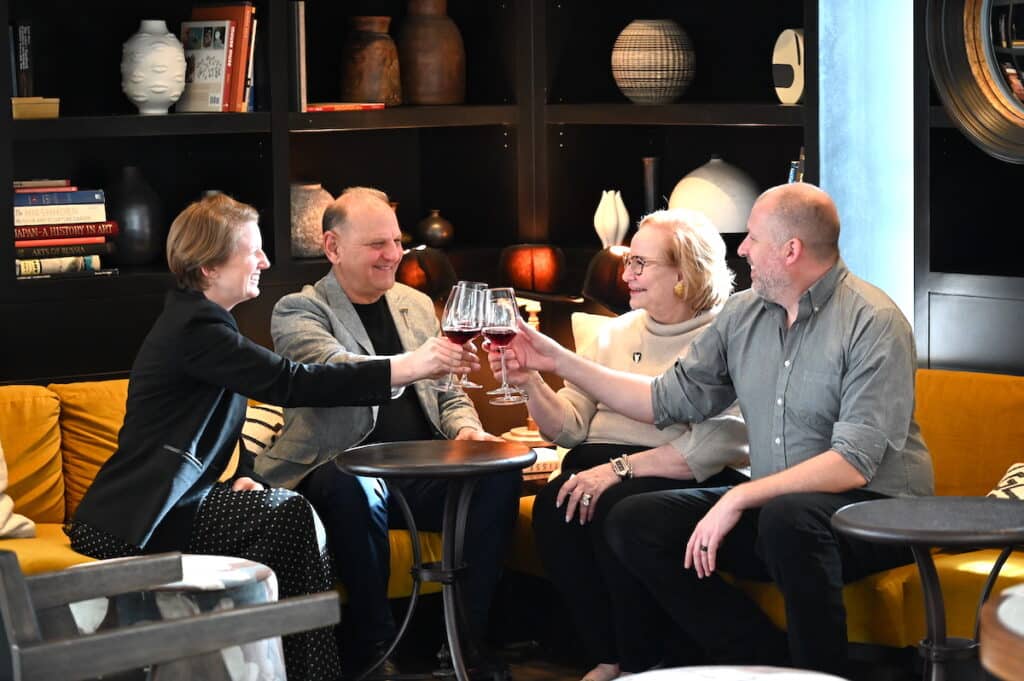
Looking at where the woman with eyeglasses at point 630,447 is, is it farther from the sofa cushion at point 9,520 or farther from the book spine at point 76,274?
the book spine at point 76,274

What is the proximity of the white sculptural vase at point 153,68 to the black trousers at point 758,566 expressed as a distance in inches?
75.0

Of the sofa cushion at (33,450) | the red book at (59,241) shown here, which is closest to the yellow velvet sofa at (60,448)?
the sofa cushion at (33,450)

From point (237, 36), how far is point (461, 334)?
163 cm

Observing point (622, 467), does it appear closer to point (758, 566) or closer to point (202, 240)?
point (758, 566)

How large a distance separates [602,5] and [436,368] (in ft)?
6.52

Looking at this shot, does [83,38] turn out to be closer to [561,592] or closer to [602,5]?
[602,5]

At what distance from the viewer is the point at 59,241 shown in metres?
4.52

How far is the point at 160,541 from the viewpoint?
3.67 m

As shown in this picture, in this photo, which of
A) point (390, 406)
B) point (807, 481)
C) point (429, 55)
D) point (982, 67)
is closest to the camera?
point (807, 481)

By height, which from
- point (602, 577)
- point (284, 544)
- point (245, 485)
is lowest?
point (602, 577)

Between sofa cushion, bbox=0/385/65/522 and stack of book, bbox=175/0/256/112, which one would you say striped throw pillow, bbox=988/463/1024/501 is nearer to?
sofa cushion, bbox=0/385/65/522

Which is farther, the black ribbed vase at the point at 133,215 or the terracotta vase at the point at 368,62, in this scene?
the terracotta vase at the point at 368,62

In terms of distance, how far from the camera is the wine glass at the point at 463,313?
3469 mm

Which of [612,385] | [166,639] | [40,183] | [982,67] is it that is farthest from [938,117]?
[166,639]
